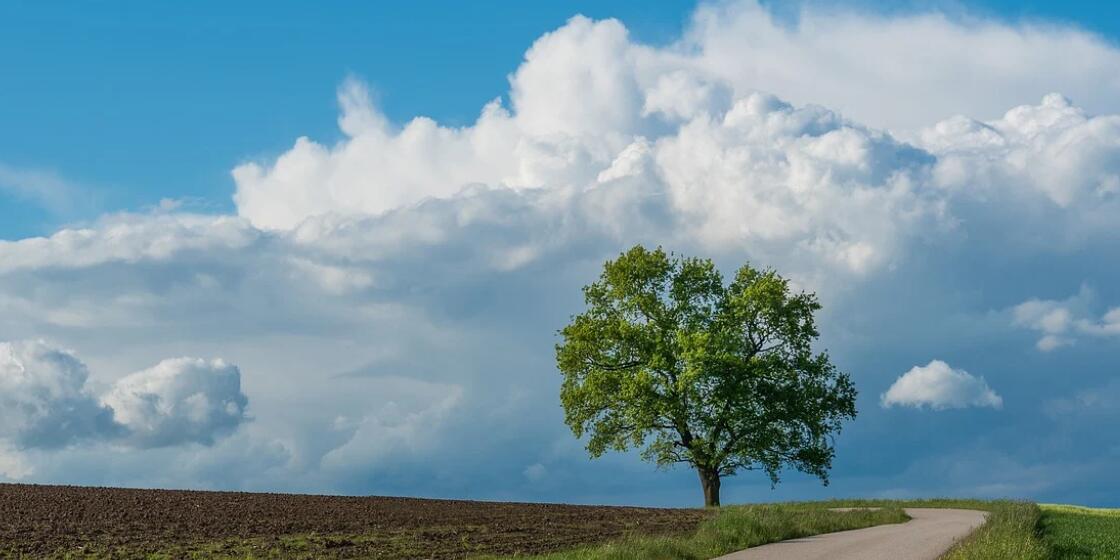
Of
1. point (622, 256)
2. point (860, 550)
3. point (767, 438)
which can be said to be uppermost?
point (622, 256)

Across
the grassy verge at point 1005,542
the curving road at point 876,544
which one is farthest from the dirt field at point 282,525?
the grassy verge at point 1005,542

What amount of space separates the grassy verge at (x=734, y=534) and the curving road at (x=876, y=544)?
2.26 feet

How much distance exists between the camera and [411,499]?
51.3 m

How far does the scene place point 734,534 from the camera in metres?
34.4

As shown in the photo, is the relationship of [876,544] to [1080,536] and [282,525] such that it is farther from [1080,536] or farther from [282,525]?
[282,525]

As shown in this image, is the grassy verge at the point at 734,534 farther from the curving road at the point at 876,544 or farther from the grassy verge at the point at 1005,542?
the grassy verge at the point at 1005,542

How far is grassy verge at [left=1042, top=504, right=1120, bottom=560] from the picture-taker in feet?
109

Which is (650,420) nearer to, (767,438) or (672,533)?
(767,438)

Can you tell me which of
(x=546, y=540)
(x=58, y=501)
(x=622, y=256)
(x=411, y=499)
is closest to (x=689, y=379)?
(x=622, y=256)

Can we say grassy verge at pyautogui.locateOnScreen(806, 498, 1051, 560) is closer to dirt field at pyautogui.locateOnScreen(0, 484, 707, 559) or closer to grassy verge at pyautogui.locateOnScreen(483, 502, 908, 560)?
grassy verge at pyautogui.locateOnScreen(483, 502, 908, 560)

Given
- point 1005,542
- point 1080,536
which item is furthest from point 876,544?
point 1080,536

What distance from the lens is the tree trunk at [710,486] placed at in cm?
5672

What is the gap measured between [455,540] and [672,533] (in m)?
7.78

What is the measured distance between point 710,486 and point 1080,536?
20.9 meters
